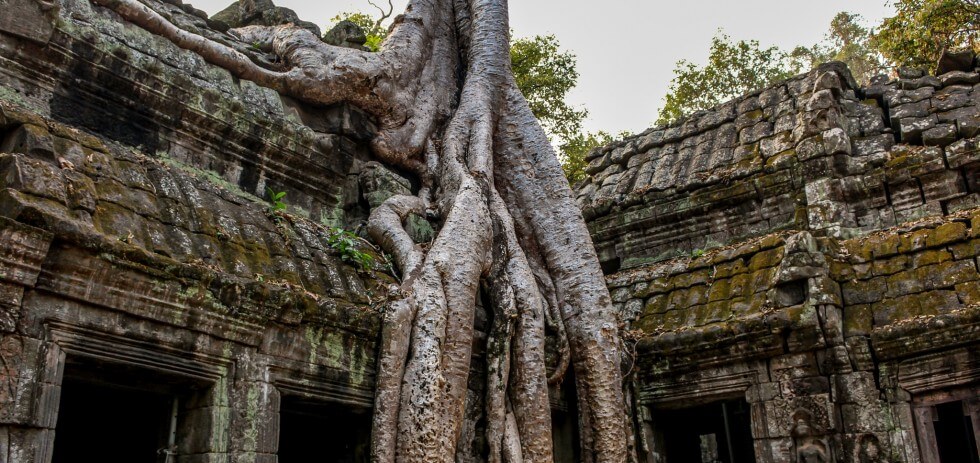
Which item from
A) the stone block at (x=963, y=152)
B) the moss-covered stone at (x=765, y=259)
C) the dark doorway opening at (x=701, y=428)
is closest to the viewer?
the stone block at (x=963, y=152)

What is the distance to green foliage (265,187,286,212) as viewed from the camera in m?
6.02

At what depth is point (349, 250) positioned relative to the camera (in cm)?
571

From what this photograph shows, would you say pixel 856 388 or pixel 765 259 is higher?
pixel 765 259

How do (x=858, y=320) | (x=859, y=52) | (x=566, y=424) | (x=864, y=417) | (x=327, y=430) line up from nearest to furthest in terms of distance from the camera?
(x=327, y=430), (x=864, y=417), (x=858, y=320), (x=566, y=424), (x=859, y=52)

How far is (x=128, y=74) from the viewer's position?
5449 millimetres

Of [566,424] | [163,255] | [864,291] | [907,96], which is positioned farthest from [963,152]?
[163,255]

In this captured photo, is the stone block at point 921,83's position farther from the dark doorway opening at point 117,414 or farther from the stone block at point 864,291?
the dark doorway opening at point 117,414

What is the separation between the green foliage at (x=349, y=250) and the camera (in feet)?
18.7

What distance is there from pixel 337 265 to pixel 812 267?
3.36 metres

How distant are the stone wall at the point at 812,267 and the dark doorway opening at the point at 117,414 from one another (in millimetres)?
3534

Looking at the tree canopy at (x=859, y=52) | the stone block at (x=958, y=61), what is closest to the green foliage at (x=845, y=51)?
the tree canopy at (x=859, y=52)

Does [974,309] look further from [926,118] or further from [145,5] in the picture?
[145,5]

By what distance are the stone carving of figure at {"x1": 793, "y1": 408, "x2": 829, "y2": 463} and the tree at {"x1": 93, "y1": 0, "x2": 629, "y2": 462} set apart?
3.91 feet

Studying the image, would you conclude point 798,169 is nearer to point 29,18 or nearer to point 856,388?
point 856,388
